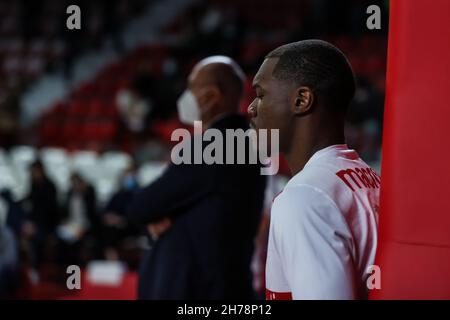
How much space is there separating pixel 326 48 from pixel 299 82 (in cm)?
10

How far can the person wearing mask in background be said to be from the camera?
264 centimetres

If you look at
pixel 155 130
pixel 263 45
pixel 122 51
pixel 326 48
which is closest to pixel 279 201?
pixel 326 48

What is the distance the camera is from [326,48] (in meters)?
1.58

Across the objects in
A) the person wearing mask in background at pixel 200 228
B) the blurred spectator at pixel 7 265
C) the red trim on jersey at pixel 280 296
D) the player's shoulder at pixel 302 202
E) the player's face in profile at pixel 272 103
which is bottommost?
the blurred spectator at pixel 7 265

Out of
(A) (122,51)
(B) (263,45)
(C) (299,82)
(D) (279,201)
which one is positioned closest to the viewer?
(D) (279,201)

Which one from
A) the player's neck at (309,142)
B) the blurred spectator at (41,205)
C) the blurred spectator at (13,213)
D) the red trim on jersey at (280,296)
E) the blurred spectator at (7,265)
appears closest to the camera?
the red trim on jersey at (280,296)

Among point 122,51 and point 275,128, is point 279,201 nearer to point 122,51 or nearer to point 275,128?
point 275,128

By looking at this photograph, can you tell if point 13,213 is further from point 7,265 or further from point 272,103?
point 272,103

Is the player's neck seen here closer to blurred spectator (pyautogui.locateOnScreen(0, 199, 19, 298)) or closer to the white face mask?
the white face mask

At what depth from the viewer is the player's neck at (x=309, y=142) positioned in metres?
1.58

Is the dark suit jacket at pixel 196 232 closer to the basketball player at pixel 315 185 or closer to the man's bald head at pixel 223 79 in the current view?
the man's bald head at pixel 223 79

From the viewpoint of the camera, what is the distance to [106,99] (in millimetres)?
12172

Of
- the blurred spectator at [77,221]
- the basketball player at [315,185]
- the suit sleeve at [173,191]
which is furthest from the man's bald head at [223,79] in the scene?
the blurred spectator at [77,221]

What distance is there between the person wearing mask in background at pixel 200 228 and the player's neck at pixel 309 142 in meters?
1.07
